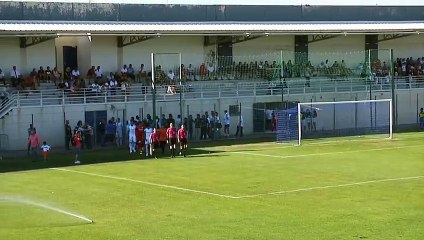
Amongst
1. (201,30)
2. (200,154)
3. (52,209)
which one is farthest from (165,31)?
(52,209)

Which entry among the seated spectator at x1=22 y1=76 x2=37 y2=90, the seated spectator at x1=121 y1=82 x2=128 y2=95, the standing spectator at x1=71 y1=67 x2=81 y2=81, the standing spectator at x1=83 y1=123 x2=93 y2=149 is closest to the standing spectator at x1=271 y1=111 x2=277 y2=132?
the seated spectator at x1=121 y1=82 x2=128 y2=95

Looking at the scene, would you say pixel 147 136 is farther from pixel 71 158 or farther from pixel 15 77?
pixel 15 77

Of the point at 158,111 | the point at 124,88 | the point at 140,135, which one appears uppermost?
the point at 124,88

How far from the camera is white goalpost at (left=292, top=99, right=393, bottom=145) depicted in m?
52.0

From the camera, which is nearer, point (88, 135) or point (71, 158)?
point (71, 158)

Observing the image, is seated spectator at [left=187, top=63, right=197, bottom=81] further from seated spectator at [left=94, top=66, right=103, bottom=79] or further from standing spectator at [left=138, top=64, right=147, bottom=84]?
seated spectator at [left=94, top=66, right=103, bottom=79]

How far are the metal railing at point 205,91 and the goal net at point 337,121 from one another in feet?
Result: 5.38

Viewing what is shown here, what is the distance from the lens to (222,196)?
26.2 meters

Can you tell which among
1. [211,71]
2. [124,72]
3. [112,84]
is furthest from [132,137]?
[211,71]

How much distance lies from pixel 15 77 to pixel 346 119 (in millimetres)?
21400

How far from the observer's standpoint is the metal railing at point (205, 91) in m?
46.7

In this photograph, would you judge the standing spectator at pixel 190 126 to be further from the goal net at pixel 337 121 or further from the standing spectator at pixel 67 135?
the standing spectator at pixel 67 135

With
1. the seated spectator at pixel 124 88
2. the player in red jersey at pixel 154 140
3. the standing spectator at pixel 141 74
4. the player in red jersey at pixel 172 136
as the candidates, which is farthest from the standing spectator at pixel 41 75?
the player in red jersey at pixel 172 136

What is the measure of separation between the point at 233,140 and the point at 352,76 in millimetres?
11994
